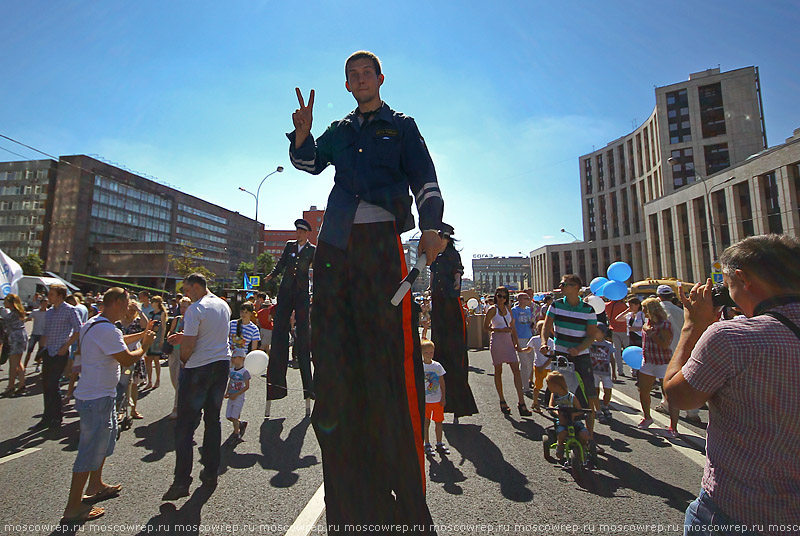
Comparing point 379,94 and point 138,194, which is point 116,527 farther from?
point 138,194

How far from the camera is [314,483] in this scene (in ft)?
12.5

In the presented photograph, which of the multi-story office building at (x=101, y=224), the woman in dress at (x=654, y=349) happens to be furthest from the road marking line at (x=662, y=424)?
the multi-story office building at (x=101, y=224)

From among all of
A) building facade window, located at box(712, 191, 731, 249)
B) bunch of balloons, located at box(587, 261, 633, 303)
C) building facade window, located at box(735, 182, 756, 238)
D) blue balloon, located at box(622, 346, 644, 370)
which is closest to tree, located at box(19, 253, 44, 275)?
bunch of balloons, located at box(587, 261, 633, 303)

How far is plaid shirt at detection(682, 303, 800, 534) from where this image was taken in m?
1.69

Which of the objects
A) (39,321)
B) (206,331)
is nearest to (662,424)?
(206,331)

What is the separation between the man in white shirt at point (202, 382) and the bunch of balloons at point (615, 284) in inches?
306

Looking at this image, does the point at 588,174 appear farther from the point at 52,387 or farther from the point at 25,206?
the point at 25,206

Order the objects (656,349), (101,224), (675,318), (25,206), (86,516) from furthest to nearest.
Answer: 1. (25,206)
2. (101,224)
3. (675,318)
4. (656,349)
5. (86,516)

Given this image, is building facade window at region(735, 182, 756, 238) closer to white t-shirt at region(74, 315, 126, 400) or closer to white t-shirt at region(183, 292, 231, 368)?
white t-shirt at region(183, 292, 231, 368)

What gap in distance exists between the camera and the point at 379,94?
102 inches

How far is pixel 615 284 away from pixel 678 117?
204ft

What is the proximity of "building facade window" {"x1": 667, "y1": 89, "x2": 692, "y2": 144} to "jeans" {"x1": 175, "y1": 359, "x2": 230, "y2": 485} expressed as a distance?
6813 centimetres

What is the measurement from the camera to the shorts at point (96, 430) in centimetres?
367

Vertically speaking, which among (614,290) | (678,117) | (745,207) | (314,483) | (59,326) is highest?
(678,117)
